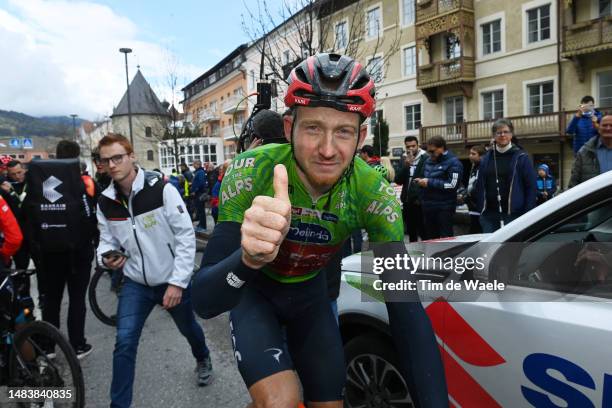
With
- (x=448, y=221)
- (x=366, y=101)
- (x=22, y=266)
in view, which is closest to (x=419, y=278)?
(x=366, y=101)

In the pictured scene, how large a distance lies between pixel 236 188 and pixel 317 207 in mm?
361

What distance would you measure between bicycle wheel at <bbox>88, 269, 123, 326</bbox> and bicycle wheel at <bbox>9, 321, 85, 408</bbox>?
220 centimetres

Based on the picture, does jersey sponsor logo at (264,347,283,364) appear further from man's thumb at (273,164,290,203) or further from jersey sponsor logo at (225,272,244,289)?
man's thumb at (273,164,290,203)

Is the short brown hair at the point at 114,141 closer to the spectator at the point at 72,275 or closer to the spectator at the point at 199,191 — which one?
the spectator at the point at 72,275

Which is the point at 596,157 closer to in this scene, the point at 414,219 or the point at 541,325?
A: the point at 414,219

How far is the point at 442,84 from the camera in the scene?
970 inches

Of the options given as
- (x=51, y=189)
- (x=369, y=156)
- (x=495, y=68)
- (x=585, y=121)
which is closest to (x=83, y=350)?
(x=51, y=189)

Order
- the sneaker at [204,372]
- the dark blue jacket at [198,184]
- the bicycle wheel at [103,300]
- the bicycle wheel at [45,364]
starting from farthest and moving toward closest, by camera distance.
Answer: the dark blue jacket at [198,184] → the bicycle wheel at [103,300] → the sneaker at [204,372] → the bicycle wheel at [45,364]

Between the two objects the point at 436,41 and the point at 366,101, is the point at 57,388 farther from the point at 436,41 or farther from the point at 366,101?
the point at 436,41

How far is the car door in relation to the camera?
5.84 feet

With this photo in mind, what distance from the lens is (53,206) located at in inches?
164

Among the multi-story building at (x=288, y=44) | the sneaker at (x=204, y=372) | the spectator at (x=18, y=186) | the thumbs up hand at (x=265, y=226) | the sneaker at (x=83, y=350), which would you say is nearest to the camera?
the thumbs up hand at (x=265, y=226)

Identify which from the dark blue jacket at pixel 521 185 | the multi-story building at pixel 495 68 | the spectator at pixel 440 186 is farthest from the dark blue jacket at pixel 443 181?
the multi-story building at pixel 495 68

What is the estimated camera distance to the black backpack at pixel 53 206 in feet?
13.5
